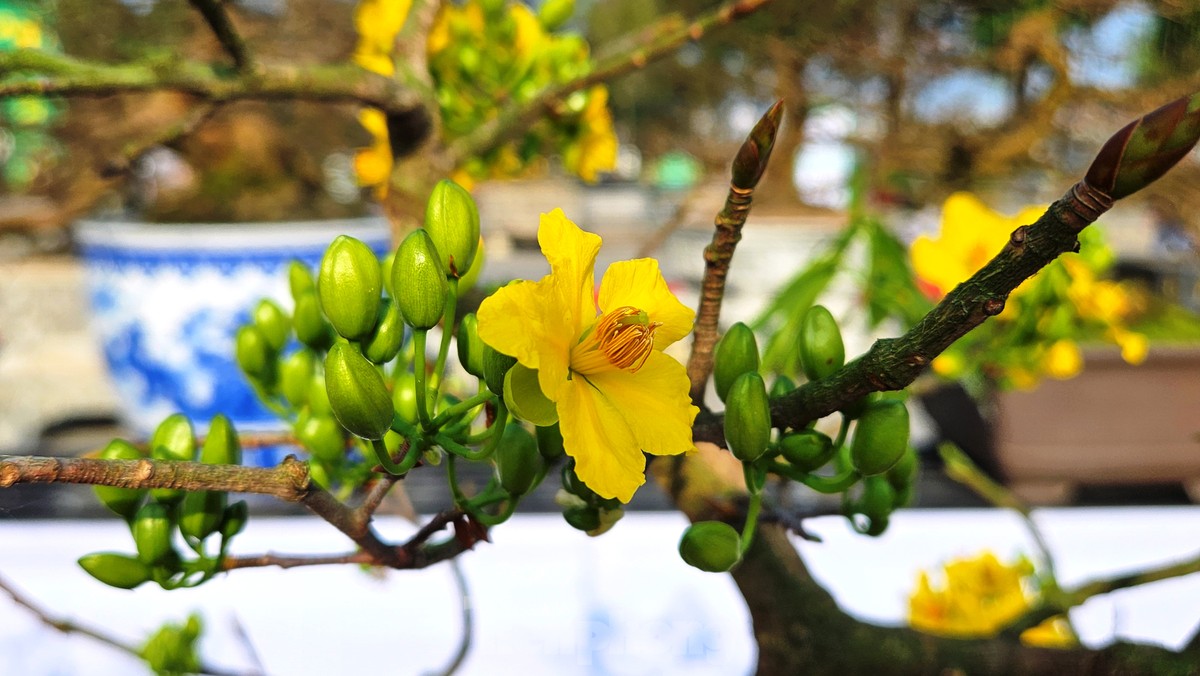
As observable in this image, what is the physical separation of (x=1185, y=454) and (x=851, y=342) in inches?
13.8

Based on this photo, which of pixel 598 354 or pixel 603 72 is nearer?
pixel 598 354

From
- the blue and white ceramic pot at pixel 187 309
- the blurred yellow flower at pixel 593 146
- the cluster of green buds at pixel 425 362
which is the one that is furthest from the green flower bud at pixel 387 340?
the blue and white ceramic pot at pixel 187 309

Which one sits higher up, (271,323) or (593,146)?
(593,146)

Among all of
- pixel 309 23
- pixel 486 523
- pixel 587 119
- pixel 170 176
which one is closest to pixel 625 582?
pixel 587 119

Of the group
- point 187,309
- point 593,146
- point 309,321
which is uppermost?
point 593,146

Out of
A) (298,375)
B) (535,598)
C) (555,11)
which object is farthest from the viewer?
(535,598)

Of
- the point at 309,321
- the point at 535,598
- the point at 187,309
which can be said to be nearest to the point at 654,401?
the point at 309,321

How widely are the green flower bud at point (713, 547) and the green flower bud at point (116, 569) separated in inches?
4.1

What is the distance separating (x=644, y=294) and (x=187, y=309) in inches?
23.8

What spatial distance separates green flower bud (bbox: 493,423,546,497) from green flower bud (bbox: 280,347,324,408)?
0.32 feet

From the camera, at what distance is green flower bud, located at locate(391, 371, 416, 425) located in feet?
0.59

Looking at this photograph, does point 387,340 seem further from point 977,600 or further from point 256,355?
point 977,600

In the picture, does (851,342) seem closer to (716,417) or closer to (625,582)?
(625,582)

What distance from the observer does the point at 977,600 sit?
43cm
